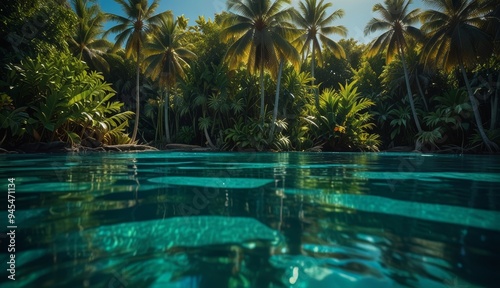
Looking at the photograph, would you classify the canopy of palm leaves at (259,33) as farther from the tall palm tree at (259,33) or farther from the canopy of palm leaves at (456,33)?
the canopy of palm leaves at (456,33)

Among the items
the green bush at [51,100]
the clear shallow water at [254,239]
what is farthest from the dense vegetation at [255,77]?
the clear shallow water at [254,239]

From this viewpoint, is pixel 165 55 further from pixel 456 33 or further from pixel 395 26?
pixel 456 33

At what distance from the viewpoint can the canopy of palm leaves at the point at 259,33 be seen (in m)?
15.9

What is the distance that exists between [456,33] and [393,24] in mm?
5355

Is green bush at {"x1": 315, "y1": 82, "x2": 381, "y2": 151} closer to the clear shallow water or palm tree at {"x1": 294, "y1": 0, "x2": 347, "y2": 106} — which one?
palm tree at {"x1": 294, "y1": 0, "x2": 347, "y2": 106}

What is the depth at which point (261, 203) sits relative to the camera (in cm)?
296

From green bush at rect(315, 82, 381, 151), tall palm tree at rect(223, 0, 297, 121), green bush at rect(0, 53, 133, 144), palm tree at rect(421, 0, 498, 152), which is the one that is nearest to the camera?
green bush at rect(0, 53, 133, 144)

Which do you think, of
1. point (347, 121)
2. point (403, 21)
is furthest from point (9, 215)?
point (403, 21)

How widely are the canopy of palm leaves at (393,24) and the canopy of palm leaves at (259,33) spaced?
7686mm

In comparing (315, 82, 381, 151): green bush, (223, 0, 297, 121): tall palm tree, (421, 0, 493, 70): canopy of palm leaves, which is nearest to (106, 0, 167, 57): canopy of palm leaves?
(223, 0, 297, 121): tall palm tree

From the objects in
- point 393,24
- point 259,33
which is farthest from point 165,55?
point 393,24

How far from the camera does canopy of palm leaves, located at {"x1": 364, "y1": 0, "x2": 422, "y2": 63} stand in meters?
19.1

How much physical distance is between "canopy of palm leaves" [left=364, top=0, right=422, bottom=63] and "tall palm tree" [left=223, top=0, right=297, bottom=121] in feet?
25.5

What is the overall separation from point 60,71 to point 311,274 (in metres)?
14.2
